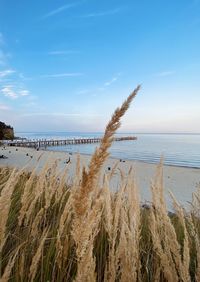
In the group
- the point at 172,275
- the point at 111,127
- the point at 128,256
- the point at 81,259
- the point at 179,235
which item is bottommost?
the point at 179,235

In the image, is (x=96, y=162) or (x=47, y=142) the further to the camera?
(x=47, y=142)

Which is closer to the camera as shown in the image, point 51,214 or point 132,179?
point 132,179

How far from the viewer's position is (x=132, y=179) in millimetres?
2178

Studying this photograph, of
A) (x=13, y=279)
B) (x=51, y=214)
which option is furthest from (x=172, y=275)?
(x=51, y=214)

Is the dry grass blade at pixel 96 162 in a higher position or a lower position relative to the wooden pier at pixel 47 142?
higher

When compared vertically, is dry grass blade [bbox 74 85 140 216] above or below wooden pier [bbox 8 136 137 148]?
above

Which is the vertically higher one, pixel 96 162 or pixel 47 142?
pixel 96 162

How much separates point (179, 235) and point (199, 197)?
0.61 meters

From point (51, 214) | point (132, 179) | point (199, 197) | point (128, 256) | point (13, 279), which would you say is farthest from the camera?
point (51, 214)

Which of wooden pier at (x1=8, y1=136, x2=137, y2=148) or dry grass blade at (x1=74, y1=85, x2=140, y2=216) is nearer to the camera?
dry grass blade at (x1=74, y1=85, x2=140, y2=216)

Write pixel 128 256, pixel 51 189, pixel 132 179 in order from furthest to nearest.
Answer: pixel 51 189, pixel 132 179, pixel 128 256

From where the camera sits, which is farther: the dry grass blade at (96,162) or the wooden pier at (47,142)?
the wooden pier at (47,142)

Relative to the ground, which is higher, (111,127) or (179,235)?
(111,127)

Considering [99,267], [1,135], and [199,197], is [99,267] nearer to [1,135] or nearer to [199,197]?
[199,197]
